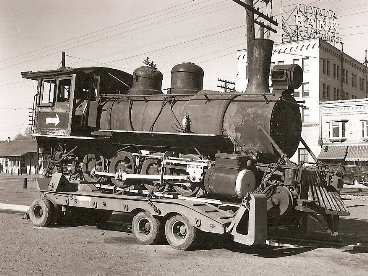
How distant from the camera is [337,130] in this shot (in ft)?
124

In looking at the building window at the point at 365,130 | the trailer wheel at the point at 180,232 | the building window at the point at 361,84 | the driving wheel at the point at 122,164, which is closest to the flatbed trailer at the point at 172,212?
the trailer wheel at the point at 180,232

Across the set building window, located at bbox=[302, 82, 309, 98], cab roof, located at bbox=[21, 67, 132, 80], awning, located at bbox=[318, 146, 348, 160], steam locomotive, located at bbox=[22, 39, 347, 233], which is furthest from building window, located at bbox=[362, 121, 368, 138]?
cab roof, located at bbox=[21, 67, 132, 80]

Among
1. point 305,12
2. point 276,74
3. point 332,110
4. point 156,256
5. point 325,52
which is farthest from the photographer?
point 305,12

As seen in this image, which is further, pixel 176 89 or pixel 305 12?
pixel 305 12

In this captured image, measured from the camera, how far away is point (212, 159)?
34.6ft

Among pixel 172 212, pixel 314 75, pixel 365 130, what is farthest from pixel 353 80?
pixel 172 212

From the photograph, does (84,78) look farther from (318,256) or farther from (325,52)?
(325,52)

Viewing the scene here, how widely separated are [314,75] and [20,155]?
127 ft

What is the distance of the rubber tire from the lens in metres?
11.8

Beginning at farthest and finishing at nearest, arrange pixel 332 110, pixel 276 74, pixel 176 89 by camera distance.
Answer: pixel 332 110
pixel 176 89
pixel 276 74


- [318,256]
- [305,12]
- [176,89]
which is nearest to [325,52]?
[305,12]

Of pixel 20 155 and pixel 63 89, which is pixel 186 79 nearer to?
pixel 63 89

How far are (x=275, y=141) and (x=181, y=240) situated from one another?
3065mm

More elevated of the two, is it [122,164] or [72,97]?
[72,97]
